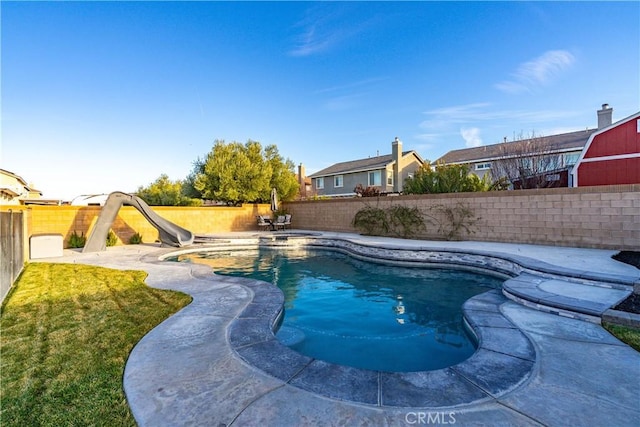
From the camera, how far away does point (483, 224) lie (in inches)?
436

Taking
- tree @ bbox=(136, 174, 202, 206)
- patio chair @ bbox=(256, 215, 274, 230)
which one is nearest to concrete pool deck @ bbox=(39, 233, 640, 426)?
patio chair @ bbox=(256, 215, 274, 230)

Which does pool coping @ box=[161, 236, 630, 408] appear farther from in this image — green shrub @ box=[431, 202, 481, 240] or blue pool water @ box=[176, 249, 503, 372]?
green shrub @ box=[431, 202, 481, 240]

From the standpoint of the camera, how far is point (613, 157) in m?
12.6

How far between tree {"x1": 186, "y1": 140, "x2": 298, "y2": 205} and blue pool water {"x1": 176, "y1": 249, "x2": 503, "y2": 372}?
9.66 m

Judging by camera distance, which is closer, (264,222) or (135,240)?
(135,240)

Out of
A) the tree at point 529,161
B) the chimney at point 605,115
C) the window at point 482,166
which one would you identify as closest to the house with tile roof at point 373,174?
the window at point 482,166

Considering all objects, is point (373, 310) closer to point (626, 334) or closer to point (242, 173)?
point (626, 334)

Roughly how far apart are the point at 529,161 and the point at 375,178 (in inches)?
452

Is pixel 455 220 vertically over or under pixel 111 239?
over

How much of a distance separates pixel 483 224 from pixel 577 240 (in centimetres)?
271

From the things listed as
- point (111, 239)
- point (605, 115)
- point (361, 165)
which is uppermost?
point (605, 115)

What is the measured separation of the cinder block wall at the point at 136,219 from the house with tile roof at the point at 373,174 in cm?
1032

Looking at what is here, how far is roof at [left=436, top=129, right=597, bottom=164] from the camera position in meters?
18.2

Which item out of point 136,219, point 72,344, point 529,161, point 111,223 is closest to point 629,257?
point 72,344
